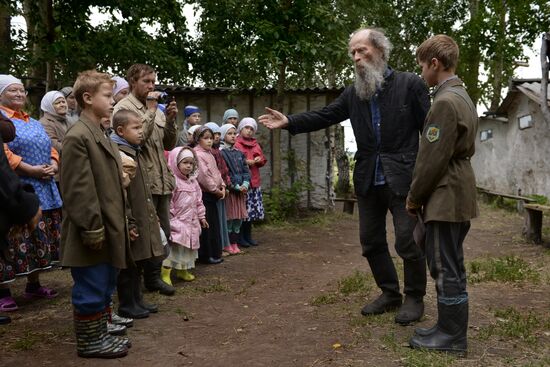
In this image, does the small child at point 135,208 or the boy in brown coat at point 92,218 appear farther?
the small child at point 135,208

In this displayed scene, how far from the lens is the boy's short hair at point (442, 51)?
366 centimetres

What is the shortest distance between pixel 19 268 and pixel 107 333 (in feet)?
4.76

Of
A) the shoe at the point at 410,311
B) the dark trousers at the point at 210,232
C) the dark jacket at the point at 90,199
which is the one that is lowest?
the shoe at the point at 410,311

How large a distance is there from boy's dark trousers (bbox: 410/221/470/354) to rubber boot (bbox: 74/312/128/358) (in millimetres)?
2027

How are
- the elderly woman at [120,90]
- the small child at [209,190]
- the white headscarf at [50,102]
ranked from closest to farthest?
the elderly woman at [120,90] < the white headscarf at [50,102] < the small child at [209,190]

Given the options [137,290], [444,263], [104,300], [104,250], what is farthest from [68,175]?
[444,263]

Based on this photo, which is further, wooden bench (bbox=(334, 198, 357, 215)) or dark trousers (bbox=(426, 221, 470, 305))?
wooden bench (bbox=(334, 198, 357, 215))

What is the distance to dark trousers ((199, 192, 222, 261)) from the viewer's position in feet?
22.9

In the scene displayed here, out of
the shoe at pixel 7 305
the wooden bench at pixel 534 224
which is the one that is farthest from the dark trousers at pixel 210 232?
the wooden bench at pixel 534 224

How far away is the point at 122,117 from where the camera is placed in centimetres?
438

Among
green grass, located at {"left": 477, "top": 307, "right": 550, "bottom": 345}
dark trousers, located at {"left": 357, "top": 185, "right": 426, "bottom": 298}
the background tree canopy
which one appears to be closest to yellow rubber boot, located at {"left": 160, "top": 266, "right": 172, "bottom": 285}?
dark trousers, located at {"left": 357, "top": 185, "right": 426, "bottom": 298}

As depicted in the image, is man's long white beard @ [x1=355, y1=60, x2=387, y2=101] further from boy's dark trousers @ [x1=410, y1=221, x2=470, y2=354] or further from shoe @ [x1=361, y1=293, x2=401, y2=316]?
shoe @ [x1=361, y1=293, x2=401, y2=316]

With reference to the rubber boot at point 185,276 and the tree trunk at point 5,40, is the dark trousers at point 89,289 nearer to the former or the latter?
the rubber boot at point 185,276

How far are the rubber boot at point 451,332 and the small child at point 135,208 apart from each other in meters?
2.18
